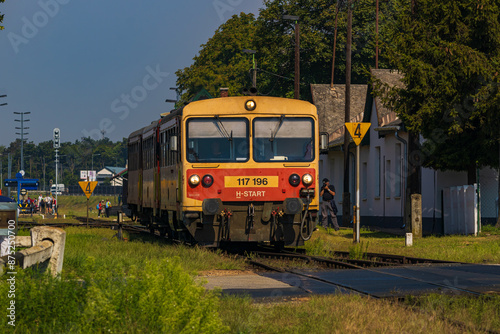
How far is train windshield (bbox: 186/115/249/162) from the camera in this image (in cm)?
1880

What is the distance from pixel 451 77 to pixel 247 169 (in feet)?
30.7

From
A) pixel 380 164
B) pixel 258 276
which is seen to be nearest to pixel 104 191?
pixel 380 164

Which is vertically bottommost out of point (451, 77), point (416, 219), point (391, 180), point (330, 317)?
point (330, 317)

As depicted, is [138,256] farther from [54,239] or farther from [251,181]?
[54,239]

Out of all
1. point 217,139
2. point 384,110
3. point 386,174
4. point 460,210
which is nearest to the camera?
point 217,139

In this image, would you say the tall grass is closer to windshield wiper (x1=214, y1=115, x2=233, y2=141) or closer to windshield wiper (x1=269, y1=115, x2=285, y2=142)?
windshield wiper (x1=214, y1=115, x2=233, y2=141)

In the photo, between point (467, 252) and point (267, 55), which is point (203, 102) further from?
point (267, 55)

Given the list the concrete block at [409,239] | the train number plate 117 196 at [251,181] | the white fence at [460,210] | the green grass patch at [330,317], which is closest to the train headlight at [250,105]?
the train number plate 117 196 at [251,181]

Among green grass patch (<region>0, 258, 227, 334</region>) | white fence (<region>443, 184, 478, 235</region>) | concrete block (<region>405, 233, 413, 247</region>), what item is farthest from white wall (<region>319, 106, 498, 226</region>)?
green grass patch (<region>0, 258, 227, 334</region>)

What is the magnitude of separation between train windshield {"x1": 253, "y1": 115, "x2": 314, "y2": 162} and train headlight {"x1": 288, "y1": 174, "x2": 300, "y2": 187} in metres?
0.43

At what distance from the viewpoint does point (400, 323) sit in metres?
8.41

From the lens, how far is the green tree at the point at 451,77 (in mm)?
25203

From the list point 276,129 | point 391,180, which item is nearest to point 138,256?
point 276,129

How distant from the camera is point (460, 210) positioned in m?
26.7
